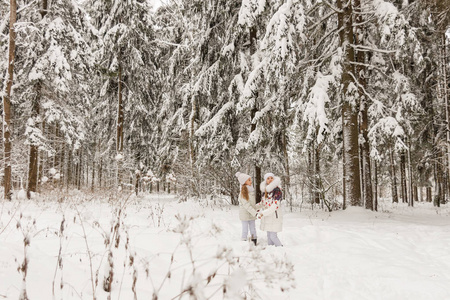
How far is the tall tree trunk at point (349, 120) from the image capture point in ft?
29.0

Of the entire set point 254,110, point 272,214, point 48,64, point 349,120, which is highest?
point 48,64

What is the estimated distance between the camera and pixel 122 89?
50.7ft

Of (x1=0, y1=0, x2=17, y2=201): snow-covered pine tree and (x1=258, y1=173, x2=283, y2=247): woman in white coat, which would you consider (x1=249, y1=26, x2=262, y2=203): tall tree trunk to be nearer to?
(x1=258, y1=173, x2=283, y2=247): woman in white coat

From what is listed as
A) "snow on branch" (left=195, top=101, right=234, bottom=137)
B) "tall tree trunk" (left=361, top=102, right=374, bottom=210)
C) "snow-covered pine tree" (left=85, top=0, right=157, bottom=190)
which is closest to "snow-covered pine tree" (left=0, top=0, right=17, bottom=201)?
"snow-covered pine tree" (left=85, top=0, right=157, bottom=190)

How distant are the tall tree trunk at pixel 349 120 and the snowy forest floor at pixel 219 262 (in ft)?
7.69

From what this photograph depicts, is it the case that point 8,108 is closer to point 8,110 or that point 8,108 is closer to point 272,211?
point 8,110

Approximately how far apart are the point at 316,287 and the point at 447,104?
13002mm

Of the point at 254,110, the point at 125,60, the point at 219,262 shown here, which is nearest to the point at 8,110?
the point at 125,60

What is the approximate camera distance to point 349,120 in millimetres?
8938

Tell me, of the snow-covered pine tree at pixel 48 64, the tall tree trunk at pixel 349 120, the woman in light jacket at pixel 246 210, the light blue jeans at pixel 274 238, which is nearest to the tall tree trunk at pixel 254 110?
the tall tree trunk at pixel 349 120

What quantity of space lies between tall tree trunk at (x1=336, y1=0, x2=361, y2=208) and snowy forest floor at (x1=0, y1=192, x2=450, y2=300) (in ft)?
7.69

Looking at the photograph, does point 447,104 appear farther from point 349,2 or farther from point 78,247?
point 78,247

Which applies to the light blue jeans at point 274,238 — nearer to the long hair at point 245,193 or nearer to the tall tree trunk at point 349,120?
the long hair at point 245,193

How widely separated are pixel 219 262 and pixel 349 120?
6996 millimetres
